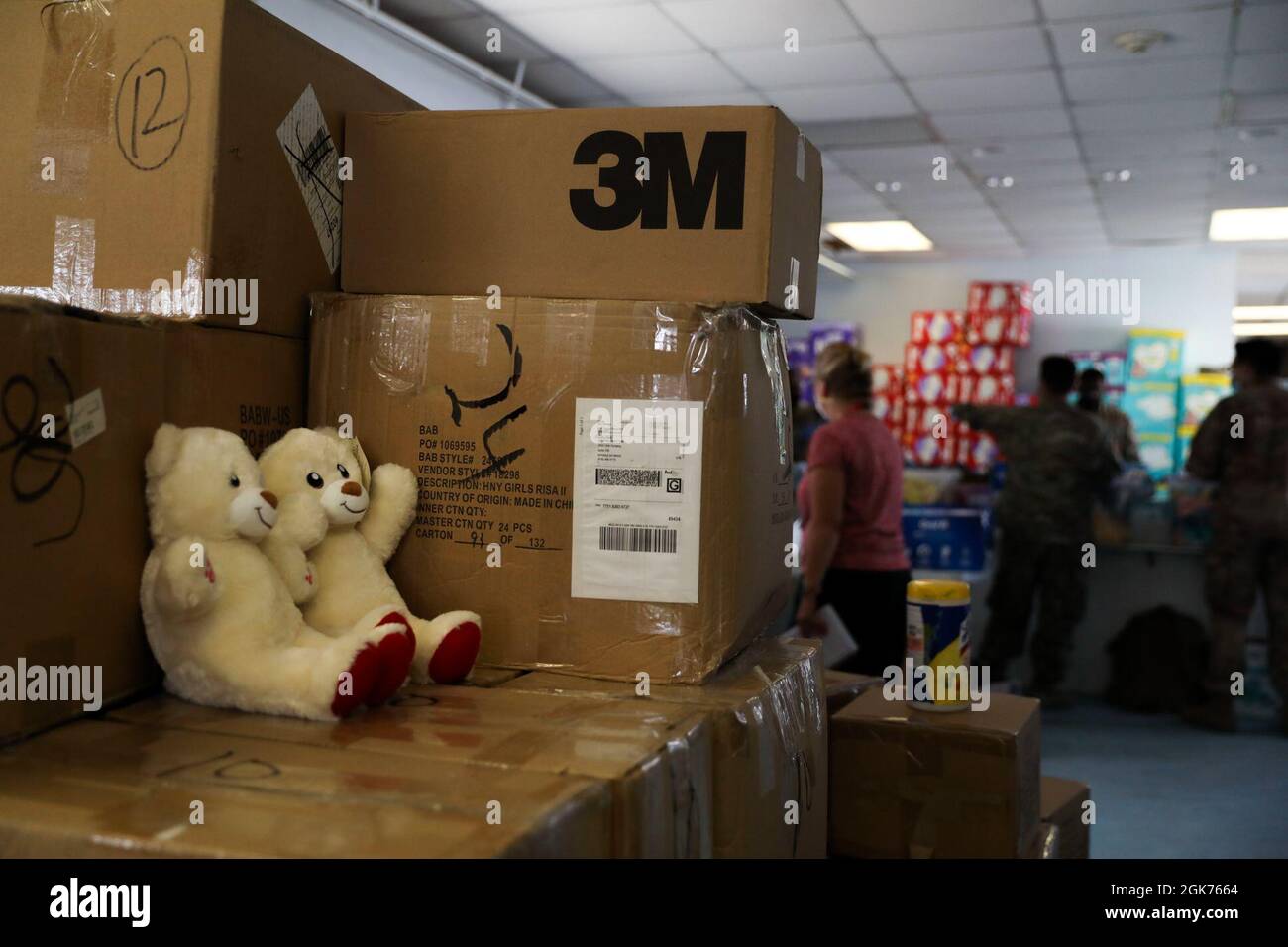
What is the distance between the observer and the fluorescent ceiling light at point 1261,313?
11686 millimetres

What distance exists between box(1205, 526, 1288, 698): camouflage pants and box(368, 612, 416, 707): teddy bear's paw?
13.6ft

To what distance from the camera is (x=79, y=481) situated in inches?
38.3

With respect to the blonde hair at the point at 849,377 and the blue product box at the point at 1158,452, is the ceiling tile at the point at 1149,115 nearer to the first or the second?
the blonde hair at the point at 849,377

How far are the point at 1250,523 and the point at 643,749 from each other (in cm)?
408

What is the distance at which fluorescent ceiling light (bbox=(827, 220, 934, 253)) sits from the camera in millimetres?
7531

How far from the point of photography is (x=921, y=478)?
17.5 ft

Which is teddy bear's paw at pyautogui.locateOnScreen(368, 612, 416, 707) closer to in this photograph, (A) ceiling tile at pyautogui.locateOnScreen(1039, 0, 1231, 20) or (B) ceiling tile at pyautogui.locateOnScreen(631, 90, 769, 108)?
(A) ceiling tile at pyautogui.locateOnScreen(1039, 0, 1231, 20)

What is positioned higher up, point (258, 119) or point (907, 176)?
point (907, 176)

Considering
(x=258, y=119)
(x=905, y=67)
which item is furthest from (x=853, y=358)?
(x=258, y=119)

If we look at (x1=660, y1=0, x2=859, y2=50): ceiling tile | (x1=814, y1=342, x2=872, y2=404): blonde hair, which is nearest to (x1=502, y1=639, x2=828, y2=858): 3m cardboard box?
(x1=814, y1=342, x2=872, y2=404): blonde hair

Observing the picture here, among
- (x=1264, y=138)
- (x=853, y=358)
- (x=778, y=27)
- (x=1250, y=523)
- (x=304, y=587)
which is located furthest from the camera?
(x=1264, y=138)

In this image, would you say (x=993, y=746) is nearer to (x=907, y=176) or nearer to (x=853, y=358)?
(x=853, y=358)

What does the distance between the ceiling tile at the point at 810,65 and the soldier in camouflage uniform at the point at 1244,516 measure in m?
1.81

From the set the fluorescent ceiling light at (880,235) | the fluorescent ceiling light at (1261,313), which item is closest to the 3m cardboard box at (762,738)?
the fluorescent ceiling light at (880,235)
